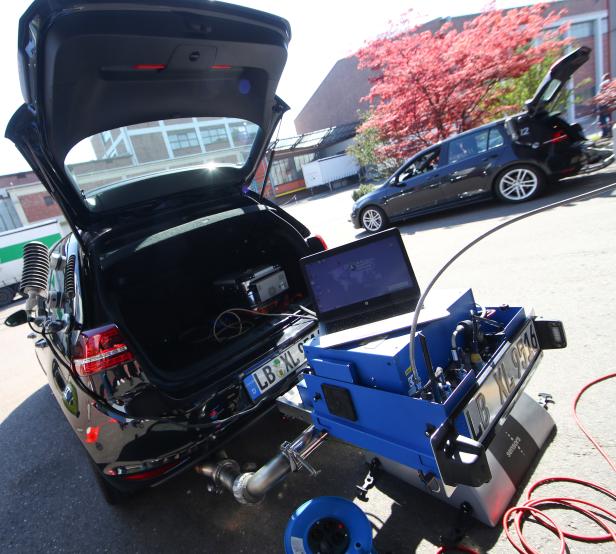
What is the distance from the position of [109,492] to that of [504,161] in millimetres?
7061

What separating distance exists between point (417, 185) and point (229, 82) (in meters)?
5.67

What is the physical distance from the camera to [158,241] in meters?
2.26

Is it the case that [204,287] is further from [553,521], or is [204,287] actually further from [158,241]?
[553,521]

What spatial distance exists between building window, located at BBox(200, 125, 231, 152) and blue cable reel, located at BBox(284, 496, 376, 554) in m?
2.68

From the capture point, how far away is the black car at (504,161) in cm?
608

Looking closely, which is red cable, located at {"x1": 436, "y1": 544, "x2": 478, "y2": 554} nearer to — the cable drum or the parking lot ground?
the parking lot ground

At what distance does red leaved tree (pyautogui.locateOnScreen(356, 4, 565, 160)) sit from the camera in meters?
9.78

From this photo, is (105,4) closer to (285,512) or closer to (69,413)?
(69,413)

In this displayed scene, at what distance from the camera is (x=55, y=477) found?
2.63 meters

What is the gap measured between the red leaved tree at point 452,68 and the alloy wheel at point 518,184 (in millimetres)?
4916

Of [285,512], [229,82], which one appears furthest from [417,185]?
[285,512]

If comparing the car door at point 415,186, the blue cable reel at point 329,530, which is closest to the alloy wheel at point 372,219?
the car door at point 415,186

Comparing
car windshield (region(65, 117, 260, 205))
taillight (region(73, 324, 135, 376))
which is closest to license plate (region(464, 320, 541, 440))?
taillight (region(73, 324, 135, 376))

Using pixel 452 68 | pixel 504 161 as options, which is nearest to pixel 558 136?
pixel 504 161
